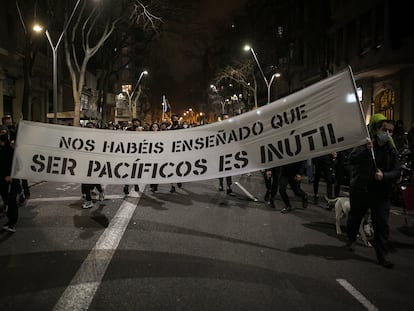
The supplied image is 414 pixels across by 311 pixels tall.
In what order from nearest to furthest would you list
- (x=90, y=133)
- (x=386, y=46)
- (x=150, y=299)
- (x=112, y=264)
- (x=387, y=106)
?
(x=150, y=299) < (x=112, y=264) < (x=90, y=133) < (x=386, y=46) < (x=387, y=106)

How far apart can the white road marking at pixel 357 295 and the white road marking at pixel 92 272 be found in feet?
8.84

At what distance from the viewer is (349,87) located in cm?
538

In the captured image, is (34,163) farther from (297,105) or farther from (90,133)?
(297,105)

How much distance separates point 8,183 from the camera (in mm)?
7969

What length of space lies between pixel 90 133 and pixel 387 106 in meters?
24.9

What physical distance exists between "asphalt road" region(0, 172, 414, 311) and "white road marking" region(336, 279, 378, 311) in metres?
0.01

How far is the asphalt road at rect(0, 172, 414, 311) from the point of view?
4.54 m

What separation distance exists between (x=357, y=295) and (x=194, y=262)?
6.80 feet

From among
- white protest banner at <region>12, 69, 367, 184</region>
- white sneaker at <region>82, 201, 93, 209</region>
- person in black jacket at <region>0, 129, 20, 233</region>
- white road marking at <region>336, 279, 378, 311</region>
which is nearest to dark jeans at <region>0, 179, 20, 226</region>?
person in black jacket at <region>0, 129, 20, 233</region>

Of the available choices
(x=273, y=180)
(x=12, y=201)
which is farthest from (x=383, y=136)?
(x=12, y=201)

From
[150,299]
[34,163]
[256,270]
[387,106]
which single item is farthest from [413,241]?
[387,106]

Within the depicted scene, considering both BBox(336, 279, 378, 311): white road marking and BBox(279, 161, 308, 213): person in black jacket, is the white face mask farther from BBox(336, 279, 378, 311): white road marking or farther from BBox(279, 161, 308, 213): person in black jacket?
BBox(279, 161, 308, 213): person in black jacket

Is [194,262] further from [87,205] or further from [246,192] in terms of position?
[246,192]

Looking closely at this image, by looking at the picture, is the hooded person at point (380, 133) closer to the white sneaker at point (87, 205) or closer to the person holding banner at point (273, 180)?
the person holding banner at point (273, 180)
